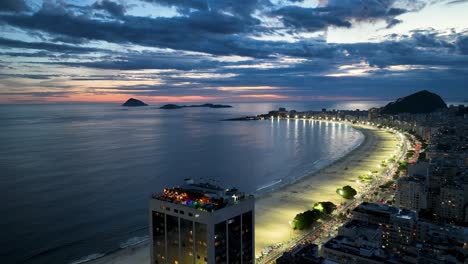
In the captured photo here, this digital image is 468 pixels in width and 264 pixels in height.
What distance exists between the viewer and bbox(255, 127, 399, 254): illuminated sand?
43294 millimetres

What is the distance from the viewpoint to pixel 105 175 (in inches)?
2778

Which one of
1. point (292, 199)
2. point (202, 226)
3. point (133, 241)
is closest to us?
point (202, 226)

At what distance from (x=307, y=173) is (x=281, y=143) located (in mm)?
44902

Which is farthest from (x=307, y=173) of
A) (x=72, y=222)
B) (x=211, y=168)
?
(x=72, y=222)

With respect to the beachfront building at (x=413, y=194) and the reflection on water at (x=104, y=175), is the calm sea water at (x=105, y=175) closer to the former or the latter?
the reflection on water at (x=104, y=175)

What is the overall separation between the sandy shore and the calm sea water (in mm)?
3639

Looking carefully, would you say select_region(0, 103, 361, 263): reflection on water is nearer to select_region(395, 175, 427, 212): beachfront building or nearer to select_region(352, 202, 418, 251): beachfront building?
select_region(395, 175, 427, 212): beachfront building

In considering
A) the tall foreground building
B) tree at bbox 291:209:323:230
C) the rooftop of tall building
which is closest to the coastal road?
tree at bbox 291:209:323:230

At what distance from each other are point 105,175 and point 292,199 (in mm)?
37565

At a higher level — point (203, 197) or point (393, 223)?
point (203, 197)

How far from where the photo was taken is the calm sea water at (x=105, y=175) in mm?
41344

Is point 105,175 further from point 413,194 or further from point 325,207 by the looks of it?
point 413,194

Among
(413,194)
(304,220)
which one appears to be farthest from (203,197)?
(413,194)

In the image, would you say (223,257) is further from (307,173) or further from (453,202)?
(307,173)
